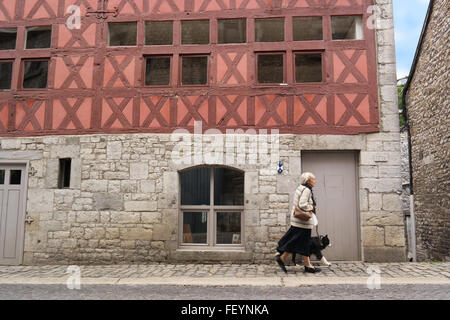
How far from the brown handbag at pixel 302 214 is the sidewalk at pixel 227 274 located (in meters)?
0.84

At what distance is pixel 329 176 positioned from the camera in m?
7.06

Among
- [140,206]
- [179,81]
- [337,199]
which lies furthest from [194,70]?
[337,199]

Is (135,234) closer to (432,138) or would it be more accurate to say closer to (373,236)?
(373,236)

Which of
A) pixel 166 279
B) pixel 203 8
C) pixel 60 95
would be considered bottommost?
pixel 166 279

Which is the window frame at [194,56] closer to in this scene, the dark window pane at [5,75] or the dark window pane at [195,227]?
the dark window pane at [195,227]

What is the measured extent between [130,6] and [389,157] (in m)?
5.77

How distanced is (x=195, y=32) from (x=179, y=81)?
106cm

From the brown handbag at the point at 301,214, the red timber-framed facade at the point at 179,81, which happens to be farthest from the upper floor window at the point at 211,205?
the brown handbag at the point at 301,214

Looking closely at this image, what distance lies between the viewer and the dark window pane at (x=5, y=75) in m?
7.75

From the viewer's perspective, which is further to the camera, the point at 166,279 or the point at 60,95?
the point at 60,95

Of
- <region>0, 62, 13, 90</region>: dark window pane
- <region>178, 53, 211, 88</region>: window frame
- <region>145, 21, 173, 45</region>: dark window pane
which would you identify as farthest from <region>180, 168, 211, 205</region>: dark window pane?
<region>0, 62, 13, 90</region>: dark window pane
